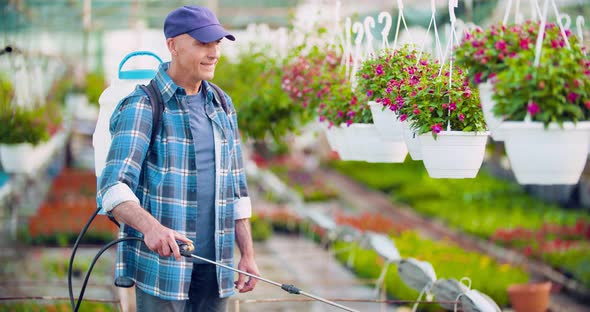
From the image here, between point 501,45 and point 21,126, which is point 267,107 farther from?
point 501,45

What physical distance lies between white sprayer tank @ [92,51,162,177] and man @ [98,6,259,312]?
0.54 m

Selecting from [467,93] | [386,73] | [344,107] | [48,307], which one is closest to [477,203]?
[48,307]

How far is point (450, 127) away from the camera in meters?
2.69

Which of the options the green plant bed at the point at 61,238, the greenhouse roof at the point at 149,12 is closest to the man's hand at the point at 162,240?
the green plant bed at the point at 61,238

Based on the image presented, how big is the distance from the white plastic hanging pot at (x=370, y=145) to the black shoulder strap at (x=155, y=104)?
3.50ft

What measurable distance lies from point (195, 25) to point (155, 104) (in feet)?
0.80

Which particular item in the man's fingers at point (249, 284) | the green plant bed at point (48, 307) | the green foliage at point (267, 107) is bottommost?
the green plant bed at point (48, 307)

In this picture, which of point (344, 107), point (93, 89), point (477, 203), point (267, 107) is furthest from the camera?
point (477, 203)

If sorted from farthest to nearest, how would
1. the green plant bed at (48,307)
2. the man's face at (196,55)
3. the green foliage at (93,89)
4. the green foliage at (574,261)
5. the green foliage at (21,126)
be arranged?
the green foliage at (93,89) → the green foliage at (574,261) → the green foliage at (21,126) → the green plant bed at (48,307) → the man's face at (196,55)

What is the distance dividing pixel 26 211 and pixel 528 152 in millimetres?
8973

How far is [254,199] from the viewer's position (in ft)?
45.9

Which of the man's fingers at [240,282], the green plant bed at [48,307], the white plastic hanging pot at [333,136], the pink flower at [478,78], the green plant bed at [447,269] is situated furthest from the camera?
the green plant bed at [447,269]

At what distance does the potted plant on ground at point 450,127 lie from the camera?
2660mm

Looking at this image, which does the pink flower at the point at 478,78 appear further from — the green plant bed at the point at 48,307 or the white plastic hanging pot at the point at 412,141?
the green plant bed at the point at 48,307
